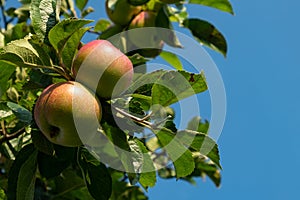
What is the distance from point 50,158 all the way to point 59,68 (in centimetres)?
32

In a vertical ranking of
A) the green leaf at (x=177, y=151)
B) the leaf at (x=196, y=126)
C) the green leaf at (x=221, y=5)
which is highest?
the green leaf at (x=221, y=5)

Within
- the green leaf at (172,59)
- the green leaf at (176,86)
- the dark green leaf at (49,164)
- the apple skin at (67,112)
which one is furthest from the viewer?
the green leaf at (172,59)

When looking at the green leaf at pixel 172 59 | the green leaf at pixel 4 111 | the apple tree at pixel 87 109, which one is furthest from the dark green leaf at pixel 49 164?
the green leaf at pixel 172 59

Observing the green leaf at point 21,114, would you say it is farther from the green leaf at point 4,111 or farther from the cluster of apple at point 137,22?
the cluster of apple at point 137,22

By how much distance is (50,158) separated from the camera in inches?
59.2

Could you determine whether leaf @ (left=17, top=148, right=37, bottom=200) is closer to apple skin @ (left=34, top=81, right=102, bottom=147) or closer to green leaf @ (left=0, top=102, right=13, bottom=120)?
green leaf @ (left=0, top=102, right=13, bottom=120)

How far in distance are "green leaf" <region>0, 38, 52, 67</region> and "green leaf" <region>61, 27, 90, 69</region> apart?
0.04 m

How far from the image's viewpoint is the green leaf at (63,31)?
1.24 meters

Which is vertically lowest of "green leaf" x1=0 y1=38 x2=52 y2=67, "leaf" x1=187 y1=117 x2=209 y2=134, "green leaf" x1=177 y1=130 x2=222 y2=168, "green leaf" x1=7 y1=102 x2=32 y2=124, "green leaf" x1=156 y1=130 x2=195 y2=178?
"leaf" x1=187 y1=117 x2=209 y2=134

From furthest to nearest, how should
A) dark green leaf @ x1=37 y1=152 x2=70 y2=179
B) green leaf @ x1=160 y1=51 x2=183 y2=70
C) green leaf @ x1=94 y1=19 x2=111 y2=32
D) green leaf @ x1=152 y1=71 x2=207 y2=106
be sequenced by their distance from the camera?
green leaf @ x1=94 y1=19 x2=111 y2=32, green leaf @ x1=160 y1=51 x2=183 y2=70, dark green leaf @ x1=37 y1=152 x2=70 y2=179, green leaf @ x1=152 y1=71 x2=207 y2=106

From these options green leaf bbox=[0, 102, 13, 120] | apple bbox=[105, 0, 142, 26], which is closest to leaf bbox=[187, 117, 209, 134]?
apple bbox=[105, 0, 142, 26]

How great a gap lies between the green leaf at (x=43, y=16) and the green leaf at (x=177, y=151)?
15.5 inches

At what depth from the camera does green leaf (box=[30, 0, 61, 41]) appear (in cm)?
131

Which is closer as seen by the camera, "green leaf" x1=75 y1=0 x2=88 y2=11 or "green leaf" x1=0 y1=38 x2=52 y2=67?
"green leaf" x1=0 y1=38 x2=52 y2=67
